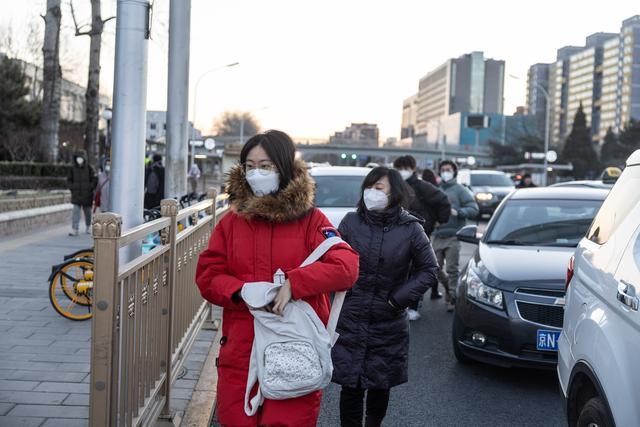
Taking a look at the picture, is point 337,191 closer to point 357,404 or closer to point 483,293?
point 483,293


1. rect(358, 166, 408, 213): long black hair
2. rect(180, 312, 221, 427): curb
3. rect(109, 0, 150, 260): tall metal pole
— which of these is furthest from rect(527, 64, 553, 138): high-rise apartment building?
rect(358, 166, 408, 213): long black hair

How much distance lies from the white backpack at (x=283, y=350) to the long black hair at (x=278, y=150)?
0.37 m

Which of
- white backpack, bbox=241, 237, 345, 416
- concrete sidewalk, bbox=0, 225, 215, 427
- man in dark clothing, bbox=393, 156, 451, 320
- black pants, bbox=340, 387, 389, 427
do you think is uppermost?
man in dark clothing, bbox=393, 156, 451, 320

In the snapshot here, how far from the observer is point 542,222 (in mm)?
7891

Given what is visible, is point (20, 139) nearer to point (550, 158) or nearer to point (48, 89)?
point (48, 89)

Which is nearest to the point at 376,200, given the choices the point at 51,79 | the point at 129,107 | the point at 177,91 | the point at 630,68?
the point at 129,107

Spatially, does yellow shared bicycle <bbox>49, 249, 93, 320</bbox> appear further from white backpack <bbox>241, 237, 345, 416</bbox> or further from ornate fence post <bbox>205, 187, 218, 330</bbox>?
white backpack <bbox>241, 237, 345, 416</bbox>

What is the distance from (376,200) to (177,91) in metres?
5.65

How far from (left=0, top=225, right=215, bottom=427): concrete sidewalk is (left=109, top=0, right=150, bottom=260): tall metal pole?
3.96 ft

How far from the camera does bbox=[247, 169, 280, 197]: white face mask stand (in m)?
3.21

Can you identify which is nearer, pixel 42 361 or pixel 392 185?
pixel 392 185

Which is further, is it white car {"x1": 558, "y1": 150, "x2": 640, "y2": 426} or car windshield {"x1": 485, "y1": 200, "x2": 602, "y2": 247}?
car windshield {"x1": 485, "y1": 200, "x2": 602, "y2": 247}

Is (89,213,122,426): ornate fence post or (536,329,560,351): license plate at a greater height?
(89,213,122,426): ornate fence post

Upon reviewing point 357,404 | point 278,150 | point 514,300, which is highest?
point 278,150
